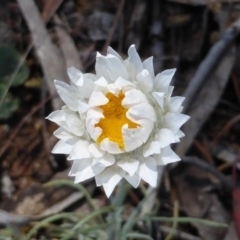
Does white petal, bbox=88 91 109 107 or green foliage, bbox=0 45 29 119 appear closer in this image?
white petal, bbox=88 91 109 107

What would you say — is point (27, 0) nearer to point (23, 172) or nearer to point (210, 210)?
point (23, 172)

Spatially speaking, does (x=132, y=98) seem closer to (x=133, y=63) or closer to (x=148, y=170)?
(x=133, y=63)

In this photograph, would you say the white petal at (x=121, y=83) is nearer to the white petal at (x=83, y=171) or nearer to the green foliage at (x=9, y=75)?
the white petal at (x=83, y=171)

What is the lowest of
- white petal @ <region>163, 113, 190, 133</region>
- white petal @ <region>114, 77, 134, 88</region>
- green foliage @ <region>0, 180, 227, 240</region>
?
green foliage @ <region>0, 180, 227, 240</region>

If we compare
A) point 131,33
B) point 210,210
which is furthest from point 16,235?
point 131,33

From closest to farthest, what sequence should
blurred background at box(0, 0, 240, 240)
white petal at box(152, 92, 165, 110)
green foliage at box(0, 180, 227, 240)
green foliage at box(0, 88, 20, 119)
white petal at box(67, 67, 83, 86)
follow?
white petal at box(152, 92, 165, 110) → white petal at box(67, 67, 83, 86) → green foliage at box(0, 180, 227, 240) → blurred background at box(0, 0, 240, 240) → green foliage at box(0, 88, 20, 119)

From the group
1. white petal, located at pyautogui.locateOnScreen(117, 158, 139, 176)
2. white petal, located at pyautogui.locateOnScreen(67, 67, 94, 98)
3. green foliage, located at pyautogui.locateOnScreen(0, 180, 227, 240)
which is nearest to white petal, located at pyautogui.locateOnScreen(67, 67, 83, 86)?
white petal, located at pyautogui.locateOnScreen(67, 67, 94, 98)

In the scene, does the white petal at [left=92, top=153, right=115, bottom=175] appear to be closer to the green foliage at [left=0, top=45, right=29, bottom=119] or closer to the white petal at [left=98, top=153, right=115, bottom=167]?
the white petal at [left=98, top=153, right=115, bottom=167]

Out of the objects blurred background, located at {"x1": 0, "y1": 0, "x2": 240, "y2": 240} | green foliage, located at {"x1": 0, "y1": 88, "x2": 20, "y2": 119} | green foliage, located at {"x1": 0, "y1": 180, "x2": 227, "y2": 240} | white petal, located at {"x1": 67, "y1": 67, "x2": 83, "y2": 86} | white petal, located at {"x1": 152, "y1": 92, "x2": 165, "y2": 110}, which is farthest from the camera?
green foliage, located at {"x1": 0, "y1": 88, "x2": 20, "y2": 119}
